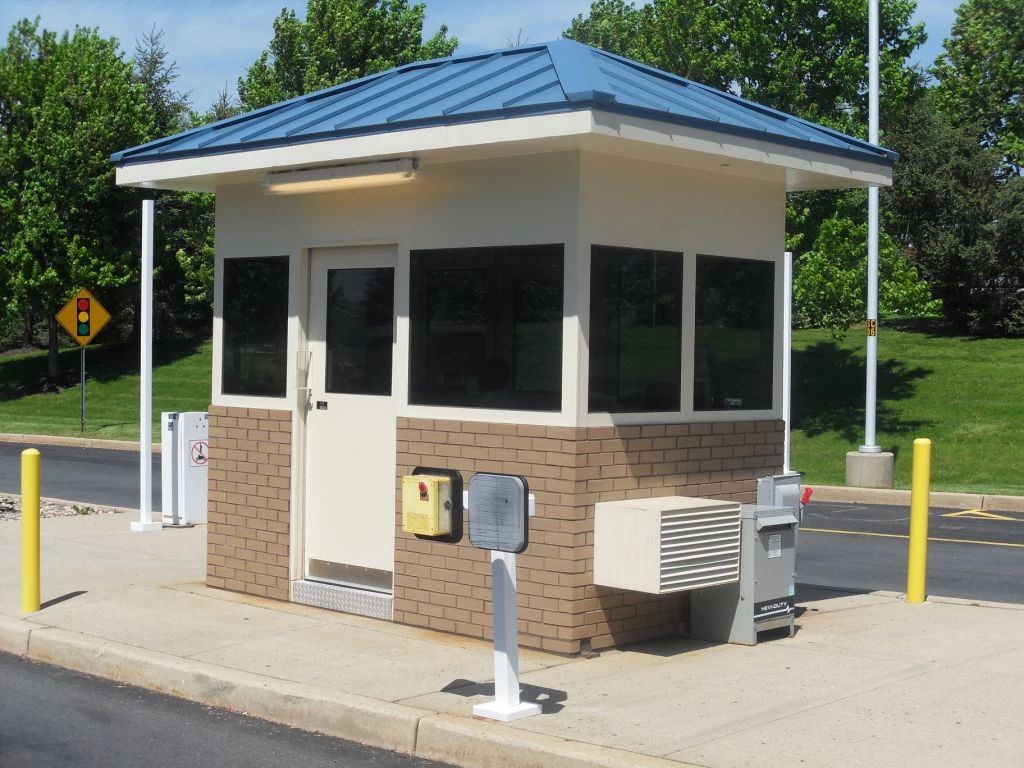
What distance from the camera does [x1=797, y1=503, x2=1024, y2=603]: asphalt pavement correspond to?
36.2 ft

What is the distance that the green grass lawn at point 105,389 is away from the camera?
104 feet

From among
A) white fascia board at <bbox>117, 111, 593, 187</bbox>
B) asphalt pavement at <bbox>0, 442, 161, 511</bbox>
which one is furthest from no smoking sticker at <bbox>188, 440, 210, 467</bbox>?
white fascia board at <bbox>117, 111, 593, 187</bbox>

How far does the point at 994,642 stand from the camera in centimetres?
797

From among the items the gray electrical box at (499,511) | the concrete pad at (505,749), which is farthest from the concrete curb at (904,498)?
the concrete pad at (505,749)

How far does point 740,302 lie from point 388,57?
28592mm

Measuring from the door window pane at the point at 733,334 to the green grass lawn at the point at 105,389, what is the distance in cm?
2157

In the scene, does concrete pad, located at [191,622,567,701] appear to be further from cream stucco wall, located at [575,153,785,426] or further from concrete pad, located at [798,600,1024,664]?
concrete pad, located at [798,600,1024,664]

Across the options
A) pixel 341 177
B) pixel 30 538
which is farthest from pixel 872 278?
pixel 30 538

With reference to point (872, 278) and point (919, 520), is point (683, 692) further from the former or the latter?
point (872, 278)

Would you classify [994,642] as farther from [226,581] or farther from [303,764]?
[226,581]

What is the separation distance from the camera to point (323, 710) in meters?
6.38

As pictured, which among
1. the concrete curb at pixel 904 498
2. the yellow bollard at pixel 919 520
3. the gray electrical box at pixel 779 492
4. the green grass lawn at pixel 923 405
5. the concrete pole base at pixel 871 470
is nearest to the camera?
the gray electrical box at pixel 779 492

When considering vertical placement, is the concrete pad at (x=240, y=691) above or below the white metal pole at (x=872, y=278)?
below

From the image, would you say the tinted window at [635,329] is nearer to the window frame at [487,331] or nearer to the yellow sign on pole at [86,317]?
the window frame at [487,331]
